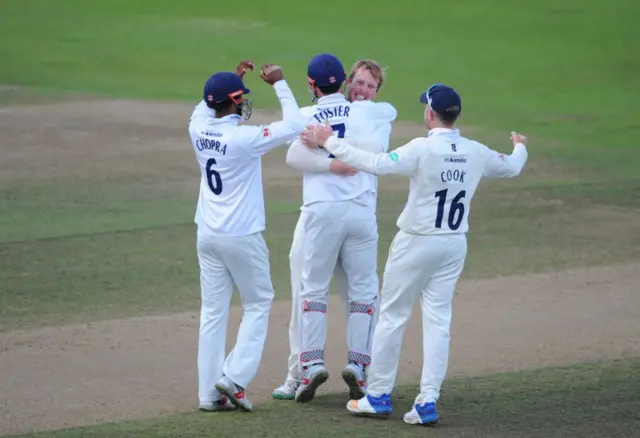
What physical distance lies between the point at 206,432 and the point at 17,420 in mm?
1355

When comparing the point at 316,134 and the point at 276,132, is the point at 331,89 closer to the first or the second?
the point at 316,134

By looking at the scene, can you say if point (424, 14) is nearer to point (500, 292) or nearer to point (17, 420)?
point (500, 292)

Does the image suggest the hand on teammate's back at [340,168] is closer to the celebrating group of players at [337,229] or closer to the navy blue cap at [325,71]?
the celebrating group of players at [337,229]

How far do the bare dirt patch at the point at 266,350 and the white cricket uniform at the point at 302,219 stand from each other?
42 cm

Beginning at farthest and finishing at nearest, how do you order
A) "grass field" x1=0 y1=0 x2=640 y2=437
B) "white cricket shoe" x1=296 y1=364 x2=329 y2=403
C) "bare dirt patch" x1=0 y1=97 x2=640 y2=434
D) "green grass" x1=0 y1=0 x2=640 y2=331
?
"green grass" x1=0 y1=0 x2=640 y2=331
"grass field" x1=0 y1=0 x2=640 y2=437
"bare dirt patch" x1=0 y1=97 x2=640 y2=434
"white cricket shoe" x1=296 y1=364 x2=329 y2=403

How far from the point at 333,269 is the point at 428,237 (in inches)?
38.9

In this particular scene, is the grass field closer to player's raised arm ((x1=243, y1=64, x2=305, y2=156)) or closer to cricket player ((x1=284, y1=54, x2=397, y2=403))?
cricket player ((x1=284, y1=54, x2=397, y2=403))

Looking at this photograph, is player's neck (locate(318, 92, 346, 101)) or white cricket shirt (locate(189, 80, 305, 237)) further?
player's neck (locate(318, 92, 346, 101))

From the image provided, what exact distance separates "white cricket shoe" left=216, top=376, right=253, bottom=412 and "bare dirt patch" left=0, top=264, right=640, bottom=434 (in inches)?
17.0

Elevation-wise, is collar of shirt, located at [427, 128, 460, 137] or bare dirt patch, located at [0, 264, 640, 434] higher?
collar of shirt, located at [427, 128, 460, 137]

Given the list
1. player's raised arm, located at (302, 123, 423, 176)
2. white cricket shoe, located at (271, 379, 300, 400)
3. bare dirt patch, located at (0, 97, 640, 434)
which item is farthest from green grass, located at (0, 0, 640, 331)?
player's raised arm, located at (302, 123, 423, 176)

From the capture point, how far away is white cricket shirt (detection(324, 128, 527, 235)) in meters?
7.48

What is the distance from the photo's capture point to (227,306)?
812cm

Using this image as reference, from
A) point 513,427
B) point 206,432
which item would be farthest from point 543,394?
point 206,432
